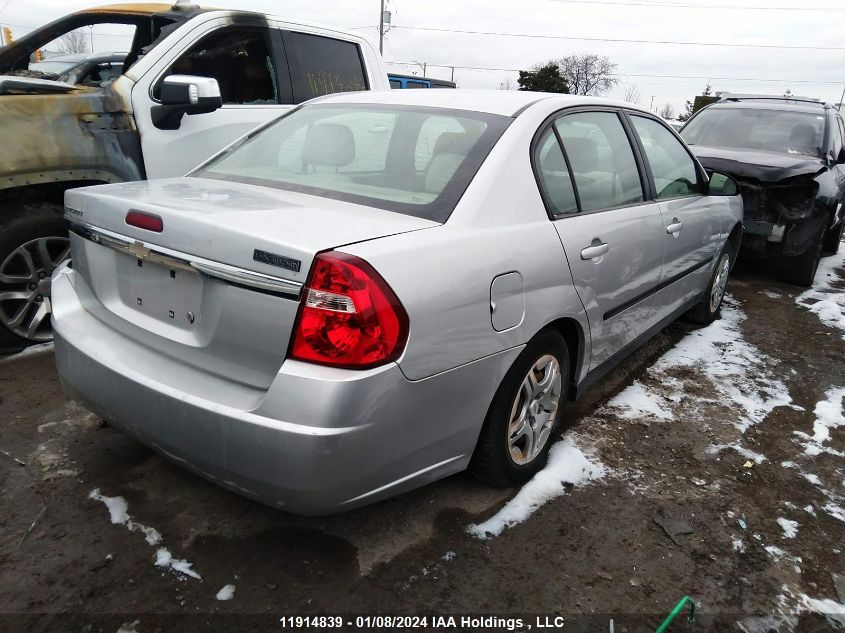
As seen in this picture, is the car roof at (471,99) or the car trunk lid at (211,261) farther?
the car roof at (471,99)

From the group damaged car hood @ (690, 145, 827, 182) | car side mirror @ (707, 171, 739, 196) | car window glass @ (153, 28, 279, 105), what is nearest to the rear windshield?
car window glass @ (153, 28, 279, 105)

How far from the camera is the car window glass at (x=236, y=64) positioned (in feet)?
13.6

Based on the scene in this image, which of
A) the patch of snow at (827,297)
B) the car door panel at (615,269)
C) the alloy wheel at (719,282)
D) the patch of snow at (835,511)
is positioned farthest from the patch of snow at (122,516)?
the patch of snow at (827,297)

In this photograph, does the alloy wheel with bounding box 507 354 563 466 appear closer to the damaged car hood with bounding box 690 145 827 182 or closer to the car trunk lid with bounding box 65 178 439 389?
the car trunk lid with bounding box 65 178 439 389

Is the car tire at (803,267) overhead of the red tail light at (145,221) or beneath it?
beneath

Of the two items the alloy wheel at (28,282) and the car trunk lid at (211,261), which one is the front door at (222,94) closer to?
the alloy wheel at (28,282)

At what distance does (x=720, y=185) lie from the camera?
4.38 metres

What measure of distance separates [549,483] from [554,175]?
4.33ft

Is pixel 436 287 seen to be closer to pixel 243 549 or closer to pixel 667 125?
pixel 243 549

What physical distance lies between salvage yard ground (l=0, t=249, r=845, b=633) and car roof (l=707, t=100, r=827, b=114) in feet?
17.5

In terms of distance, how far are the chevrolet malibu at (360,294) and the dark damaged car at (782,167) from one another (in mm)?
3508

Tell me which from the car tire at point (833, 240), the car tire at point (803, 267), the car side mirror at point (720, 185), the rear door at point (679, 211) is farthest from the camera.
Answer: the car tire at point (833, 240)

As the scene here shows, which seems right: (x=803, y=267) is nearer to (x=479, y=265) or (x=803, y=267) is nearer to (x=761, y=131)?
(x=761, y=131)

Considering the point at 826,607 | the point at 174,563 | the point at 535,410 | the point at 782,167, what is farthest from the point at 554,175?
the point at 782,167
